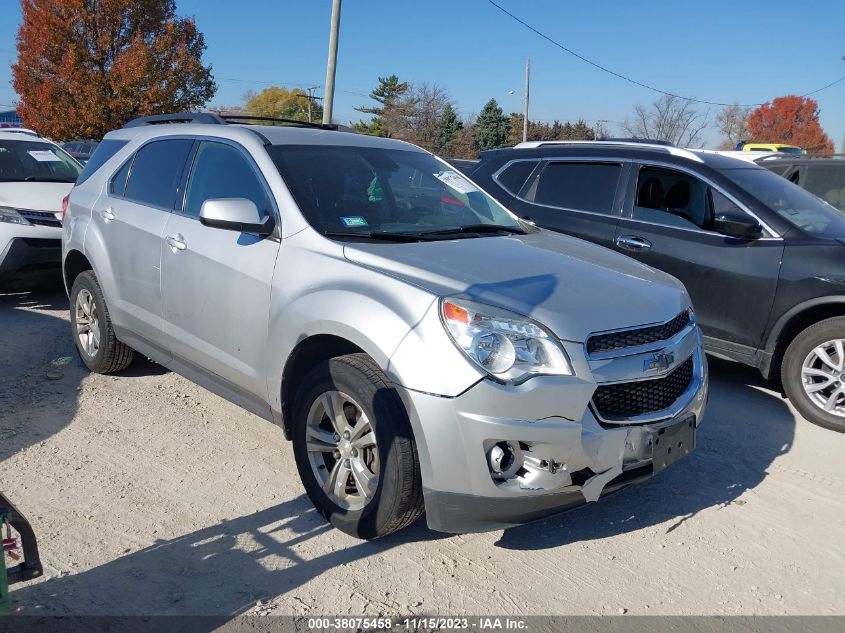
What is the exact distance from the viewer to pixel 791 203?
565 centimetres

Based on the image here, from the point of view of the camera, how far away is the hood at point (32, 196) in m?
7.45

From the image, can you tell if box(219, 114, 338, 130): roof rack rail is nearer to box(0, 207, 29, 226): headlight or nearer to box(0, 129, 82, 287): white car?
box(0, 129, 82, 287): white car

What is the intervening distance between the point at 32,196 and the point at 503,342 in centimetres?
657

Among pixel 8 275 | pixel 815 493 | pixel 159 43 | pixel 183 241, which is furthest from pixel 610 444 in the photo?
pixel 159 43

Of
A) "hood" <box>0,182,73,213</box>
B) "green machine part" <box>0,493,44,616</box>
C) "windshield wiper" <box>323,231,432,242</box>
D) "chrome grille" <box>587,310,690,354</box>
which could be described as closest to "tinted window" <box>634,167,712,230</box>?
"chrome grille" <box>587,310,690,354</box>

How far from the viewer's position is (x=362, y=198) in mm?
4023

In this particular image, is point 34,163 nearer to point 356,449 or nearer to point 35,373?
point 35,373

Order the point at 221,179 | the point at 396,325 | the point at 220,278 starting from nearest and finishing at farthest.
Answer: the point at 396,325
the point at 220,278
the point at 221,179

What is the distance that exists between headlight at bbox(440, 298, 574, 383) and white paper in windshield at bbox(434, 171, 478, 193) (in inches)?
71.2

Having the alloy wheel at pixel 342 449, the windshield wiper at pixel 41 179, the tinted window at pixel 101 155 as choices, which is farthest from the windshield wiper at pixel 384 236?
the windshield wiper at pixel 41 179

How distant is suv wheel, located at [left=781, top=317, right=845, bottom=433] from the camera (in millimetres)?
4906

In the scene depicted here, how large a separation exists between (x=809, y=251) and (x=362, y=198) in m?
3.21

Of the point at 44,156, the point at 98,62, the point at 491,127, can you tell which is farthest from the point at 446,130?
the point at 44,156

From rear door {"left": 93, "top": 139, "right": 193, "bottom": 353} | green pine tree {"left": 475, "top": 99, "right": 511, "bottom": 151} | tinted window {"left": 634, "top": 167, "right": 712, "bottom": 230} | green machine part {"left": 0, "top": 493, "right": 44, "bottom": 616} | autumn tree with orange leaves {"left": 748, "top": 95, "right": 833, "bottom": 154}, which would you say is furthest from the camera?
autumn tree with orange leaves {"left": 748, "top": 95, "right": 833, "bottom": 154}
